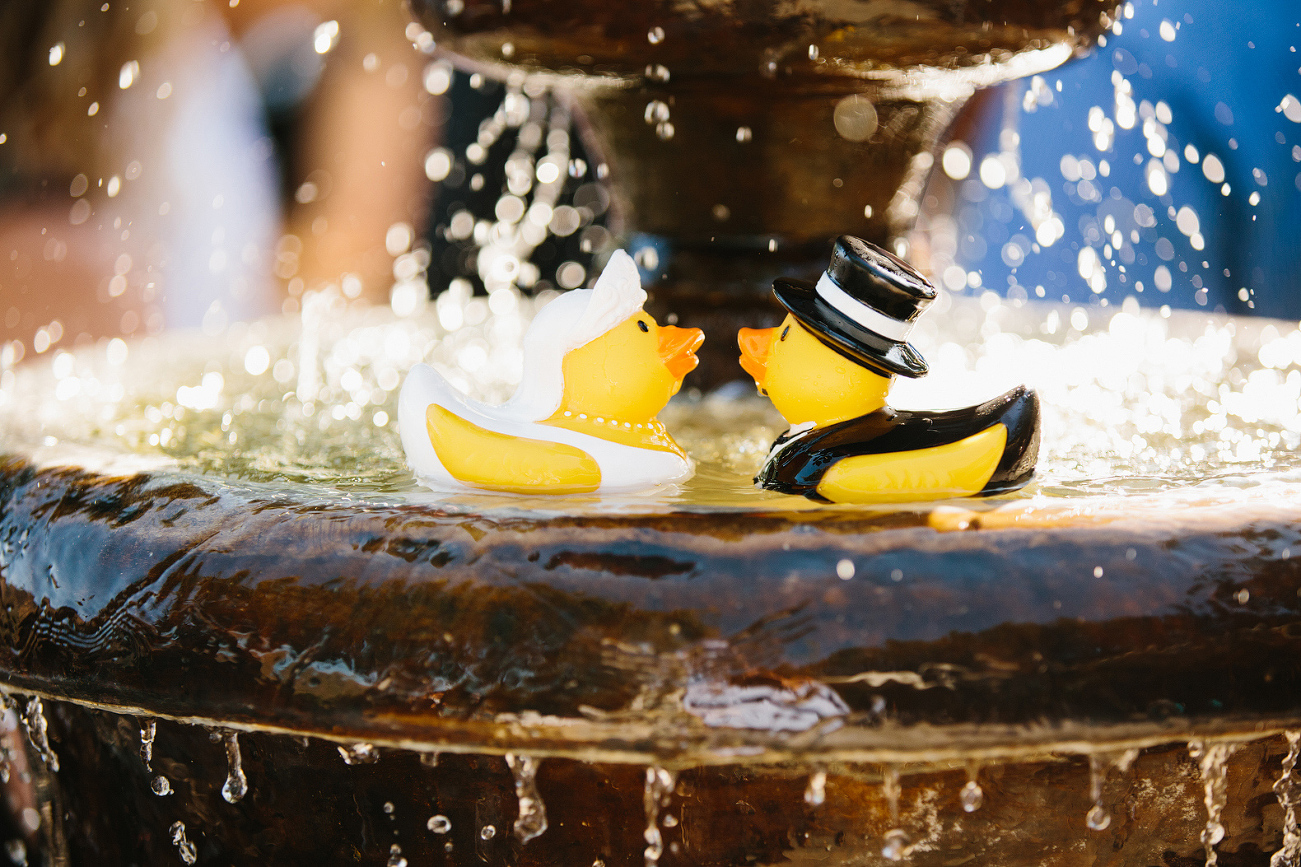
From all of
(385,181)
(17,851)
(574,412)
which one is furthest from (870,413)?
(385,181)

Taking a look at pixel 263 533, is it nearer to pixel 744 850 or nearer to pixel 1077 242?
pixel 744 850

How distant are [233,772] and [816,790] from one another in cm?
62

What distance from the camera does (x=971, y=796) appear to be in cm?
109

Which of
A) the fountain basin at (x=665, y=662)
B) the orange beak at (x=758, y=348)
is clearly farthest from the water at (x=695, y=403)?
the orange beak at (x=758, y=348)

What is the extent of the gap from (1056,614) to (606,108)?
1360 mm

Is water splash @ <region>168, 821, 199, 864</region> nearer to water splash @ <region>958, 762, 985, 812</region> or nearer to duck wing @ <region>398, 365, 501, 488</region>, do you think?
duck wing @ <region>398, 365, 501, 488</region>

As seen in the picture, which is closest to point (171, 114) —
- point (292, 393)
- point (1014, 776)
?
point (292, 393)

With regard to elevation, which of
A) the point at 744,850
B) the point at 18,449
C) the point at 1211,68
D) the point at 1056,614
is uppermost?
the point at 1211,68

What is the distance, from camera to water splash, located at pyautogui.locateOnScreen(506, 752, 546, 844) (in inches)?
42.4

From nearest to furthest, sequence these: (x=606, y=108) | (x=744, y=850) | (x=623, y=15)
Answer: (x=744, y=850) → (x=623, y=15) → (x=606, y=108)

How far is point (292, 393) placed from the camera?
2.12m

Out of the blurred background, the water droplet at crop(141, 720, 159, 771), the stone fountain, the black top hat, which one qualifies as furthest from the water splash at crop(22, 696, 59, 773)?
the blurred background

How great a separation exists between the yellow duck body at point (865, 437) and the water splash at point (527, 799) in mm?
408

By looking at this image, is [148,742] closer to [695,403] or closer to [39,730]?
[39,730]
